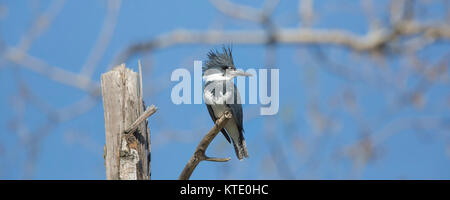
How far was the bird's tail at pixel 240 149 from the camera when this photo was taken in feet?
19.0

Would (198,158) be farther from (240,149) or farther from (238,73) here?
(238,73)

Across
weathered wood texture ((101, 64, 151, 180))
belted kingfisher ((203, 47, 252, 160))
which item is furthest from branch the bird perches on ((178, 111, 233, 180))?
belted kingfisher ((203, 47, 252, 160))

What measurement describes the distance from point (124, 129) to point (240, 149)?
6.10ft

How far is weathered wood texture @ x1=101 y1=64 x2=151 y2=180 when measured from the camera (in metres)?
4.20

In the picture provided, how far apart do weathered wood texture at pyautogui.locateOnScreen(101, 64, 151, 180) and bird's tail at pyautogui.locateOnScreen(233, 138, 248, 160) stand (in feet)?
5.16

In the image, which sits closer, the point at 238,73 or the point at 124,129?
the point at 124,129

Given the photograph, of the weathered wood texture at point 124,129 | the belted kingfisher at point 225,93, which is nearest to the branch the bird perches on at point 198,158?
the weathered wood texture at point 124,129

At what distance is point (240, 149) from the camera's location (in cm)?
586

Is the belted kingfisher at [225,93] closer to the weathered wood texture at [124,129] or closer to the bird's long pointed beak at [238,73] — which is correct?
the bird's long pointed beak at [238,73]

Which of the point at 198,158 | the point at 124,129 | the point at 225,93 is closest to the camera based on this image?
the point at 124,129

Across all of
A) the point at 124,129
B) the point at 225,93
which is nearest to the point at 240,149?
the point at 225,93
